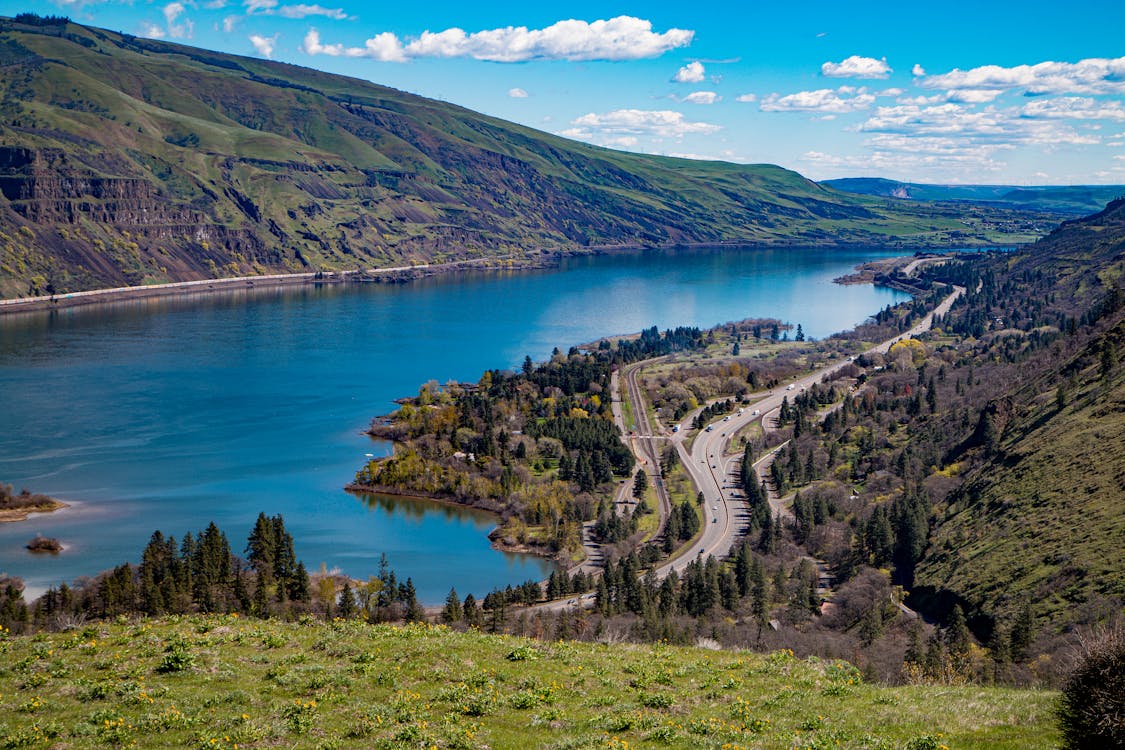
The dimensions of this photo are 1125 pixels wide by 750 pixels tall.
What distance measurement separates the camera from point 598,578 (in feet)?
250

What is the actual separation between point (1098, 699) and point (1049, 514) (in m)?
52.2

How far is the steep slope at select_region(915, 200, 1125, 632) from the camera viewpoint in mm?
50562

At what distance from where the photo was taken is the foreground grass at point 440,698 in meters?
16.1

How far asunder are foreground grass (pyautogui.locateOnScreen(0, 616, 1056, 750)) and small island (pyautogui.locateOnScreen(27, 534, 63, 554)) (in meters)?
61.4

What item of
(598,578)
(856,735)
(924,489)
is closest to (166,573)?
(598,578)

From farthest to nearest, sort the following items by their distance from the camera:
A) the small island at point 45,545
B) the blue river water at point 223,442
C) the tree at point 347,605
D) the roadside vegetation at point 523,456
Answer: the roadside vegetation at point 523,456
the blue river water at point 223,442
the small island at point 45,545
the tree at point 347,605

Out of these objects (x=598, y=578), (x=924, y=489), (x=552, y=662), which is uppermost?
(x=552, y=662)

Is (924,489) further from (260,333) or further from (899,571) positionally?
(260,333)

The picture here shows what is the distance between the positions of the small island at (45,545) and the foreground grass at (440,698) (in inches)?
2417

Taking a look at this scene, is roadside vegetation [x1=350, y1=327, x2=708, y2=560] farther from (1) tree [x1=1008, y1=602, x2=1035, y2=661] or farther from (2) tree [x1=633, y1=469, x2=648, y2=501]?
(1) tree [x1=1008, y1=602, x2=1035, y2=661]

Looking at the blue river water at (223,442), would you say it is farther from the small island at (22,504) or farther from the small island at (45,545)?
the small island at (22,504)

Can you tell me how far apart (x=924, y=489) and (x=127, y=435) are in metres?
88.5

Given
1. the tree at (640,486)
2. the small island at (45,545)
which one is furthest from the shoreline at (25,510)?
the tree at (640,486)

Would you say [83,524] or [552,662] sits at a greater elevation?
[552,662]
